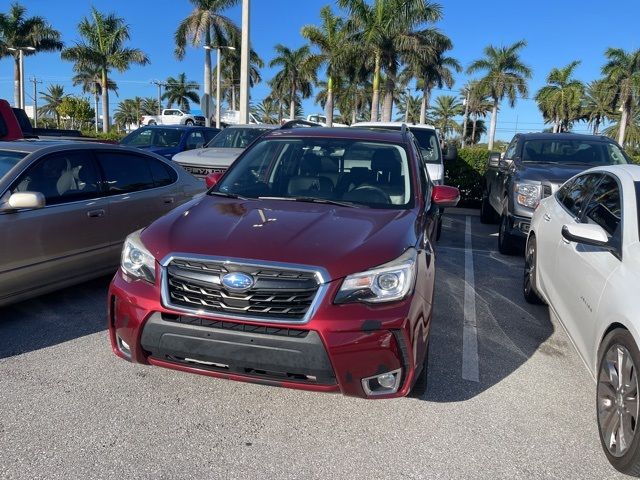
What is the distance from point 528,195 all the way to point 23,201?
5895 millimetres

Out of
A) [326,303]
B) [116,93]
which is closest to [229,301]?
[326,303]

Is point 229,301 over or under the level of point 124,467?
over

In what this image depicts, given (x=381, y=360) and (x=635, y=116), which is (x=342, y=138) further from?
(x=635, y=116)

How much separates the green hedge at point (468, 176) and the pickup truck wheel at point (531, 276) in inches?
315

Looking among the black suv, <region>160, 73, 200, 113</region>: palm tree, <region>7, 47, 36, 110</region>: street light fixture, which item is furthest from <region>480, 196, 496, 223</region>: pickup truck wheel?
<region>160, 73, 200, 113</region>: palm tree

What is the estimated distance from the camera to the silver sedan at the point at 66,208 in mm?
4289

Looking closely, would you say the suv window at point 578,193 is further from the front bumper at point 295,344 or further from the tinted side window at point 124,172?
the tinted side window at point 124,172

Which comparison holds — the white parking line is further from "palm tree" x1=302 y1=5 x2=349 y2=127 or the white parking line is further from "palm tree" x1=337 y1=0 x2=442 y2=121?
"palm tree" x1=302 y1=5 x2=349 y2=127

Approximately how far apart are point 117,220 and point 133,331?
105 inches

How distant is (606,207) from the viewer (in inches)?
149

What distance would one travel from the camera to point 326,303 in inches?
107

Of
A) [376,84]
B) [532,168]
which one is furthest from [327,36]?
[532,168]

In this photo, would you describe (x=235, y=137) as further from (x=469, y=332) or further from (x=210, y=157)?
(x=469, y=332)

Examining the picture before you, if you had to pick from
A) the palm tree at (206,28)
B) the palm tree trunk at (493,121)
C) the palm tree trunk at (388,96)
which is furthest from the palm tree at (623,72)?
the palm tree at (206,28)
